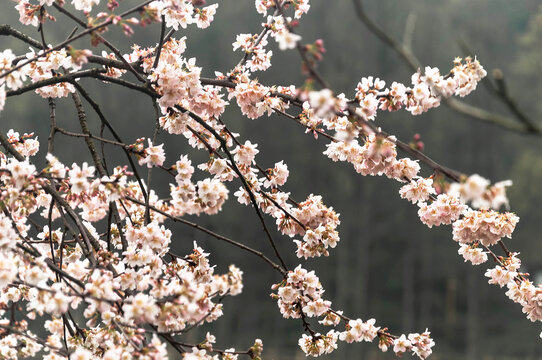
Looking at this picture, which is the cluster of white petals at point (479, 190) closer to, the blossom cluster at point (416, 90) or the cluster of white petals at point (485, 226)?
the blossom cluster at point (416, 90)

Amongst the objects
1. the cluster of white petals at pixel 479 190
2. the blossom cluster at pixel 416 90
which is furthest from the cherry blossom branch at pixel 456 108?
the blossom cluster at pixel 416 90

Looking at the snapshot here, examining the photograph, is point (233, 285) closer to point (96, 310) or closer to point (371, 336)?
point (96, 310)

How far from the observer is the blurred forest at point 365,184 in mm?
21828

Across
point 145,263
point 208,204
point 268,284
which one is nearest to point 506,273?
point 208,204

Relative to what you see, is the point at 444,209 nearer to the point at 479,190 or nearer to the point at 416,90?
the point at 416,90

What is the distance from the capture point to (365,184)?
21891mm

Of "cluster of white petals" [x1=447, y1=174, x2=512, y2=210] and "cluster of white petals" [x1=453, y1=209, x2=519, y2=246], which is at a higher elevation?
"cluster of white petals" [x1=453, y1=209, x2=519, y2=246]

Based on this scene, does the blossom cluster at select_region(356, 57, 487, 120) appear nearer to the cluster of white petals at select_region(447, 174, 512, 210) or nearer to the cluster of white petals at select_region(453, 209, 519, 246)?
the cluster of white petals at select_region(453, 209, 519, 246)

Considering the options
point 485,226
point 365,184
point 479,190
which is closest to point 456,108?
point 479,190

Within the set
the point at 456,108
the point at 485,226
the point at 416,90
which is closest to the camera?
the point at 456,108

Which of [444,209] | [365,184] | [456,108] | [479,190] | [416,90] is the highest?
[365,184]

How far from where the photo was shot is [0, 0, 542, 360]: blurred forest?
21.8 metres

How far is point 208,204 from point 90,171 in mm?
654

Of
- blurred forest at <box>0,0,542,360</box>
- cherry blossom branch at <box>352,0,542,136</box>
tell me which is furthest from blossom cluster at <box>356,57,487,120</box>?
blurred forest at <box>0,0,542,360</box>
